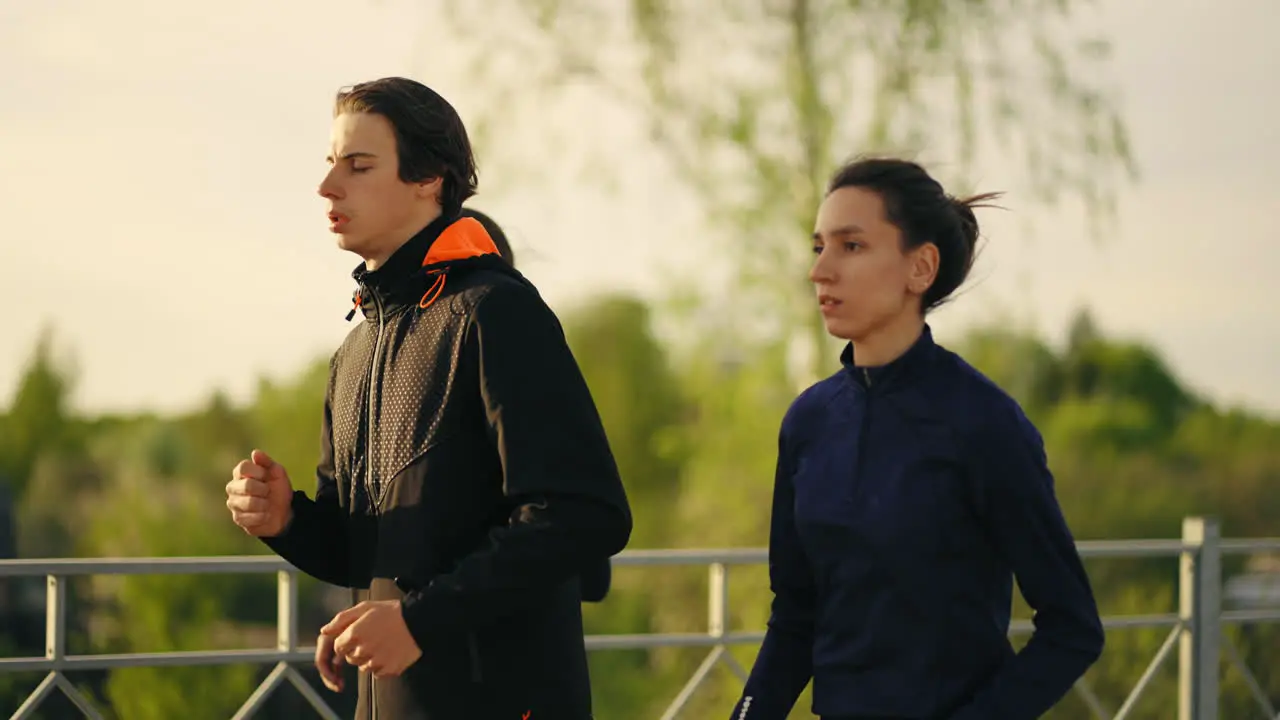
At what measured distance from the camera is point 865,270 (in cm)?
215

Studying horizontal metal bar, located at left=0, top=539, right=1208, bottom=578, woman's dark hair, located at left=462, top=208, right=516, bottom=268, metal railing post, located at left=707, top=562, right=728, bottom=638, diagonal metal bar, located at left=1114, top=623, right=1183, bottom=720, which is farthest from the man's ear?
diagonal metal bar, located at left=1114, top=623, right=1183, bottom=720

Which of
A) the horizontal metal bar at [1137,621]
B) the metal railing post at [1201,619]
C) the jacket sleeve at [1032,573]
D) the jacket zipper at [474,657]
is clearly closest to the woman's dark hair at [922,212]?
the jacket sleeve at [1032,573]

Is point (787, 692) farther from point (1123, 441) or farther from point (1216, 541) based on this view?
point (1123, 441)

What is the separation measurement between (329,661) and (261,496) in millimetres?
334

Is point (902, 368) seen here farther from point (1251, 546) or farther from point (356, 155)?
point (1251, 546)

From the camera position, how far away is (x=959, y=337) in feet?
48.4

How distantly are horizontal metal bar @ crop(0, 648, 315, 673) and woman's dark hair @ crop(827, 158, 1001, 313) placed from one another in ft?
8.14

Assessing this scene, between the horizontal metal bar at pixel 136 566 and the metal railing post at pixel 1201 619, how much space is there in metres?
3.54

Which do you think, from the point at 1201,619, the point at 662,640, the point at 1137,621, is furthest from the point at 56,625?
the point at 1201,619

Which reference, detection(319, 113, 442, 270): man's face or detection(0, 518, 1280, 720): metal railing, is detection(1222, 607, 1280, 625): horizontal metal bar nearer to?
detection(0, 518, 1280, 720): metal railing

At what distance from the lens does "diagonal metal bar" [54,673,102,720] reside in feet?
13.7

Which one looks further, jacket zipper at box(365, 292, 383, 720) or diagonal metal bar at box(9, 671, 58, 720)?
diagonal metal bar at box(9, 671, 58, 720)

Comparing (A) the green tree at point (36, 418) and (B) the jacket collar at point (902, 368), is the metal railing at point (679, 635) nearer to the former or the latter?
(B) the jacket collar at point (902, 368)

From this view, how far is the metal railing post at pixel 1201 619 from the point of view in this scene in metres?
6.23
